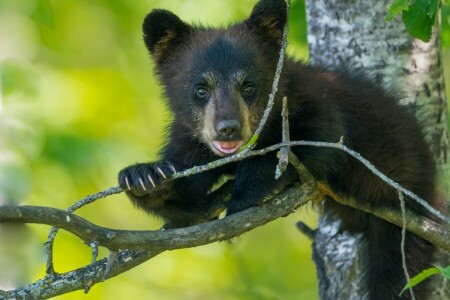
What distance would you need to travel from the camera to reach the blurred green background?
8398 millimetres

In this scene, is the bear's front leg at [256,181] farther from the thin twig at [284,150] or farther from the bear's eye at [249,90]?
the thin twig at [284,150]

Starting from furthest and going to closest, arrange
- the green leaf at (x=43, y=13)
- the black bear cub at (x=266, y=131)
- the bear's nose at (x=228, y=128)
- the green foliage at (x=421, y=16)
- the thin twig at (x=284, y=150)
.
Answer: the green leaf at (x=43, y=13)
the black bear cub at (x=266, y=131)
the bear's nose at (x=228, y=128)
the green foliage at (x=421, y=16)
the thin twig at (x=284, y=150)

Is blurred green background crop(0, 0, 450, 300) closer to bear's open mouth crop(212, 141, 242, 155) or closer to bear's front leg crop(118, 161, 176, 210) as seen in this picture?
bear's front leg crop(118, 161, 176, 210)

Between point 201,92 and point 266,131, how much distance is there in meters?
0.55

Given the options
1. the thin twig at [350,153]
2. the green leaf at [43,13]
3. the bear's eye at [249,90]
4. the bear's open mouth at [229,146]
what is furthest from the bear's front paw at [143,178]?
the green leaf at [43,13]

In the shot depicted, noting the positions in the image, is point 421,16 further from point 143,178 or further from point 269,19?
point 143,178

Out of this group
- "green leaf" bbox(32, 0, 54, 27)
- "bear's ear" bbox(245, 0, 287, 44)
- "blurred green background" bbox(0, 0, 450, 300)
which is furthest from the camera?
"green leaf" bbox(32, 0, 54, 27)

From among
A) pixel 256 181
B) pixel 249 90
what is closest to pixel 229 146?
pixel 256 181

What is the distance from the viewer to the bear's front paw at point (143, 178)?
6.21 m

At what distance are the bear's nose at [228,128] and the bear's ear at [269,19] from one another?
1.07 metres

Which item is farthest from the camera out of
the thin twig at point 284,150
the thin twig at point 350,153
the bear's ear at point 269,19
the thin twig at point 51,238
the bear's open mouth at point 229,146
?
the bear's ear at point 269,19

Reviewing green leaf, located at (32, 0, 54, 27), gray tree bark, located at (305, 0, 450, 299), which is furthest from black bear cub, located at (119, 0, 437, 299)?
green leaf, located at (32, 0, 54, 27)

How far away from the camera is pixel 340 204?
7293mm

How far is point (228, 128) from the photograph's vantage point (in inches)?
239
